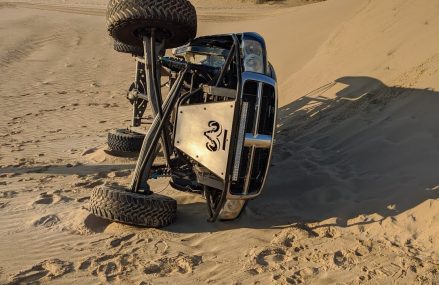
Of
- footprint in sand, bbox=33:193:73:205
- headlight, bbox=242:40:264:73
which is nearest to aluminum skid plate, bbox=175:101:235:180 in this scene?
headlight, bbox=242:40:264:73

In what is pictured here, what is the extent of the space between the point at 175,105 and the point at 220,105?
0.79 meters

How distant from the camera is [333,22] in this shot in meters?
13.1

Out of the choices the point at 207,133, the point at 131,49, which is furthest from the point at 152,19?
the point at 131,49

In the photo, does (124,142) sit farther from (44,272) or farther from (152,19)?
(44,272)

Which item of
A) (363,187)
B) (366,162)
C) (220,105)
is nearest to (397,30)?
(366,162)

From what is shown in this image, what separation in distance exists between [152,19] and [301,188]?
7.66ft

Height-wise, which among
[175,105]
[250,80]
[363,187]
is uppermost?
[250,80]

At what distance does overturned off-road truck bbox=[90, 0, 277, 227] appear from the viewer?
407cm

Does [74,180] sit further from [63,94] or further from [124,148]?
[63,94]

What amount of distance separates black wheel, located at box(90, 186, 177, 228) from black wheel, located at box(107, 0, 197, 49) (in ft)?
5.05

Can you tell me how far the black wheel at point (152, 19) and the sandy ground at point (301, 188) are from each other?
178 cm

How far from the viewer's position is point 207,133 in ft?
13.7

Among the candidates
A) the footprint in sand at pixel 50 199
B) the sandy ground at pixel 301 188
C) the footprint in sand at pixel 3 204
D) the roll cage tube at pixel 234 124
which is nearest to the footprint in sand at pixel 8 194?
the sandy ground at pixel 301 188

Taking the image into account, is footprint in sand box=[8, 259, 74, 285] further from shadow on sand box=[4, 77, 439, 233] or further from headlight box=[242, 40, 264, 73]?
headlight box=[242, 40, 264, 73]
